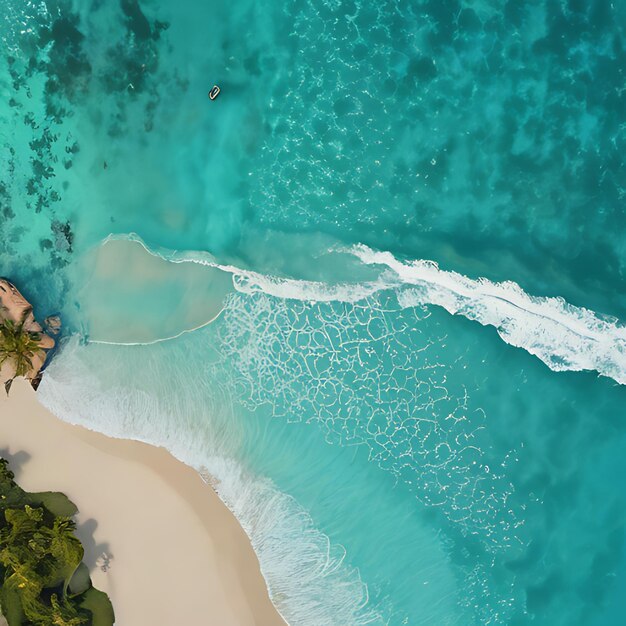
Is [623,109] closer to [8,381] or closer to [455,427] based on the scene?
A: [455,427]

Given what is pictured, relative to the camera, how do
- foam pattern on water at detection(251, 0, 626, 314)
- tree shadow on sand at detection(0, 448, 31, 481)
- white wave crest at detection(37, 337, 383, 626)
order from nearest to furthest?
1. foam pattern on water at detection(251, 0, 626, 314)
2. white wave crest at detection(37, 337, 383, 626)
3. tree shadow on sand at detection(0, 448, 31, 481)

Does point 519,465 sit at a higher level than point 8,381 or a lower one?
higher

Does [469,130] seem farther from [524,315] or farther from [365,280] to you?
[524,315]

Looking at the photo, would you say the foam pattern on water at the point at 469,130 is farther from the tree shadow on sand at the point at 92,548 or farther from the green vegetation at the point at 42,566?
the green vegetation at the point at 42,566

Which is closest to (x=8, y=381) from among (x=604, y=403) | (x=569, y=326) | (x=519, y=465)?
(x=519, y=465)

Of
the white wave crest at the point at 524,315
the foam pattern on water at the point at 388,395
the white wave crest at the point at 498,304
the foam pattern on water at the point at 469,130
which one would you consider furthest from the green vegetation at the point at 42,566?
the white wave crest at the point at 524,315

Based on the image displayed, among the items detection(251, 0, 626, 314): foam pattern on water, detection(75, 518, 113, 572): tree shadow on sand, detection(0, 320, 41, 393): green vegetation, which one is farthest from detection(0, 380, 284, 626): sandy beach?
detection(251, 0, 626, 314): foam pattern on water

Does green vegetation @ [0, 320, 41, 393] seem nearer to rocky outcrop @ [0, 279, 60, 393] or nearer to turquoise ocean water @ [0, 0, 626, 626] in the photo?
rocky outcrop @ [0, 279, 60, 393]
